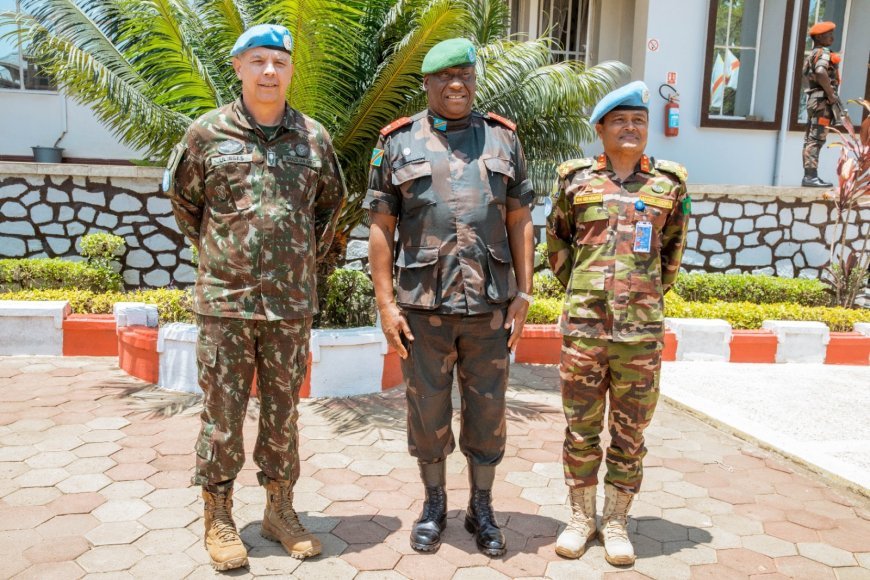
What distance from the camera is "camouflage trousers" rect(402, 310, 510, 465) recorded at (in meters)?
2.92

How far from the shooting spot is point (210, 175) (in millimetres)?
2789

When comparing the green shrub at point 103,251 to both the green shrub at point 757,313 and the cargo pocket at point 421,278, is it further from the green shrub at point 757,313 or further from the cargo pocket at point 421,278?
the green shrub at point 757,313

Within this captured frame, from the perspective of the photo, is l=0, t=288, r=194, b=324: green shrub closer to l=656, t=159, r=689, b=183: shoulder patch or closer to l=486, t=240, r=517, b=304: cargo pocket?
l=486, t=240, r=517, b=304: cargo pocket

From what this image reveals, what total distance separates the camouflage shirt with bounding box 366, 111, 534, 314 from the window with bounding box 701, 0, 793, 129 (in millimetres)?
7349

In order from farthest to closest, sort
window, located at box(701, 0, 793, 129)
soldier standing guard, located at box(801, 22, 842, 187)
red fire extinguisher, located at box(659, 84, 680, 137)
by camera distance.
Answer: window, located at box(701, 0, 793, 129) < red fire extinguisher, located at box(659, 84, 680, 137) < soldier standing guard, located at box(801, 22, 842, 187)

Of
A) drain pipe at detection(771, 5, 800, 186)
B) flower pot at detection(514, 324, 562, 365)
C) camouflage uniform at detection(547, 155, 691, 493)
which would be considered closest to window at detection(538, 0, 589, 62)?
drain pipe at detection(771, 5, 800, 186)

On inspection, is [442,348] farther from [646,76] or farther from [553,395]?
[646,76]

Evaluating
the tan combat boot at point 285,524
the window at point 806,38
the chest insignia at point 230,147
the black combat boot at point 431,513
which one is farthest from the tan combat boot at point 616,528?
the window at point 806,38

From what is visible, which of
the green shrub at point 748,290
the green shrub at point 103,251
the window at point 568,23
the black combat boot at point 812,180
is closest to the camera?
the green shrub at point 103,251

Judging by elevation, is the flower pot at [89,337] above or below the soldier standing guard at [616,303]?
below

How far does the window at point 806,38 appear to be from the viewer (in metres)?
9.34

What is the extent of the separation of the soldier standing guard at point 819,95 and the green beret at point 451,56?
7296mm

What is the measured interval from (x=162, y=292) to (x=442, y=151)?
4188 millimetres

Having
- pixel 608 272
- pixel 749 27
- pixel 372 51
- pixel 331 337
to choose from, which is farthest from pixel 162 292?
pixel 749 27
